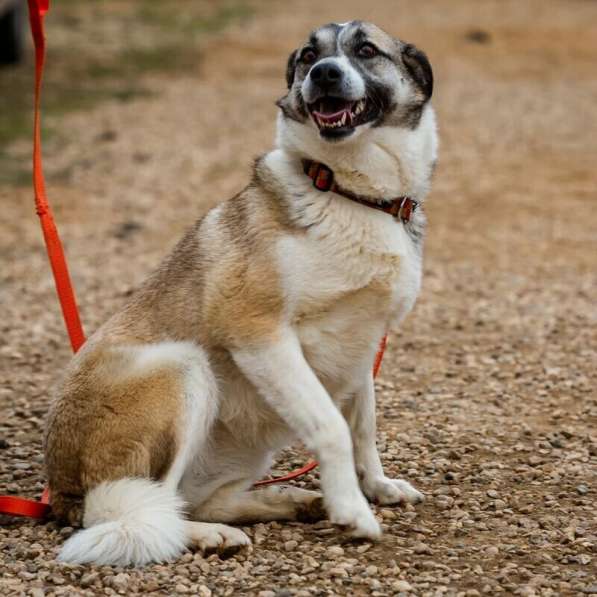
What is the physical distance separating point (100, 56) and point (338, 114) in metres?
13.8

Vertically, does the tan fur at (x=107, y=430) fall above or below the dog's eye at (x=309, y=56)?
below

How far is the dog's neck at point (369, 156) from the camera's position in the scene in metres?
3.85

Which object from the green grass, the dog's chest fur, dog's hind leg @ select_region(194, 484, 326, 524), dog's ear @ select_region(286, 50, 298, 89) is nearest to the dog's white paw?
dog's hind leg @ select_region(194, 484, 326, 524)

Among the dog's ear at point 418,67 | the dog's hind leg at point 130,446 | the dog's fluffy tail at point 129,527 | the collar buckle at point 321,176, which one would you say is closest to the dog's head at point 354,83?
the dog's ear at point 418,67

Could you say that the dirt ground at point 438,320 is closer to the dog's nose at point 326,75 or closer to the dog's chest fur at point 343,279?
the dog's chest fur at point 343,279

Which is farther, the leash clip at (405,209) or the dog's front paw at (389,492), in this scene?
the dog's front paw at (389,492)

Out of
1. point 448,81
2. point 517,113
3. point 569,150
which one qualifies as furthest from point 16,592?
point 448,81

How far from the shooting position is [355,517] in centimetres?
363

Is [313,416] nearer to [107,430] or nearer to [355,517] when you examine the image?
[355,517]

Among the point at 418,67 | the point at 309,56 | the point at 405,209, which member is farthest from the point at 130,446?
the point at 418,67

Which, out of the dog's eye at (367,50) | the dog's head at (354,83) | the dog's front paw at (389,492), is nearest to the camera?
the dog's head at (354,83)

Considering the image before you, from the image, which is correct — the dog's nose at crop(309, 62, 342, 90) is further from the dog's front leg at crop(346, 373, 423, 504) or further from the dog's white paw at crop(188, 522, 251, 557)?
the dog's white paw at crop(188, 522, 251, 557)

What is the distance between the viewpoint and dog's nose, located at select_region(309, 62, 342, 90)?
3.72 meters

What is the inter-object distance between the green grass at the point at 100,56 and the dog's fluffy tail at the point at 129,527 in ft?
22.9
